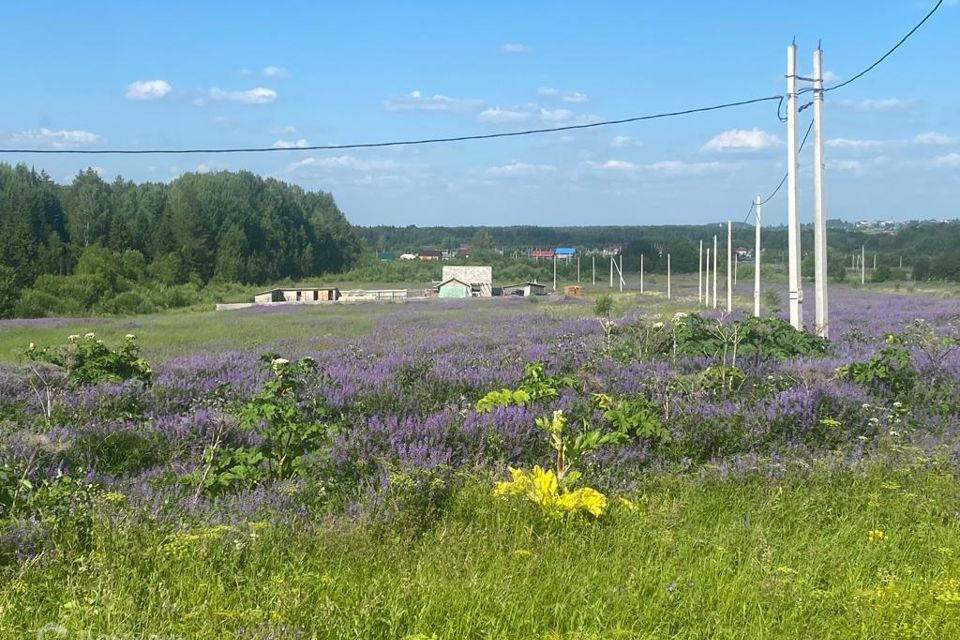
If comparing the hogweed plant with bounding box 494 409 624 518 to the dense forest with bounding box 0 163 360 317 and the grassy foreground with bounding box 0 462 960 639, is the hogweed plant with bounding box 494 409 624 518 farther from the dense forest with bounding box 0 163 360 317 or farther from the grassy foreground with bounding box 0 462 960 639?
the dense forest with bounding box 0 163 360 317

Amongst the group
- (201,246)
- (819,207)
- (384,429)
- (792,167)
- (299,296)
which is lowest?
(299,296)

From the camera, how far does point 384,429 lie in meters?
6.96

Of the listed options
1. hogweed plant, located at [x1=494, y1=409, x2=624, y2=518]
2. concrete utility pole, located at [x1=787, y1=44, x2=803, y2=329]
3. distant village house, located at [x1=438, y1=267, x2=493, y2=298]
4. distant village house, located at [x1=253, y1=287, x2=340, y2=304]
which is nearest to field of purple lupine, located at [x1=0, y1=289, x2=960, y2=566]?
hogweed plant, located at [x1=494, y1=409, x2=624, y2=518]

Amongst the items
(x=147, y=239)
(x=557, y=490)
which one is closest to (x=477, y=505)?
(x=557, y=490)

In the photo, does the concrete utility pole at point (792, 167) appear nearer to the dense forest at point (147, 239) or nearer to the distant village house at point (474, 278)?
the dense forest at point (147, 239)

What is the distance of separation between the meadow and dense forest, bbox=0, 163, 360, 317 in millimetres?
56836

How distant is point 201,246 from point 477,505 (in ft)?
393

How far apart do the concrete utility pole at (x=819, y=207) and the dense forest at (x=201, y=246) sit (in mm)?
52570

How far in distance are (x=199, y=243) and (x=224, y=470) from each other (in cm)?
11904

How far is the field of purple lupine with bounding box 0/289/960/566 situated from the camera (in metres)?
5.17

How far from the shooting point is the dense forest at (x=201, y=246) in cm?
7877

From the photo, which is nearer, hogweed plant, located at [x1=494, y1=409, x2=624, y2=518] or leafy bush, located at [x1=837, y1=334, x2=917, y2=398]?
hogweed plant, located at [x1=494, y1=409, x2=624, y2=518]

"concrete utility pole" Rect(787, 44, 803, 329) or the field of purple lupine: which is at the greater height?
"concrete utility pole" Rect(787, 44, 803, 329)

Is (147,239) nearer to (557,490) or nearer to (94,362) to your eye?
(94,362)
